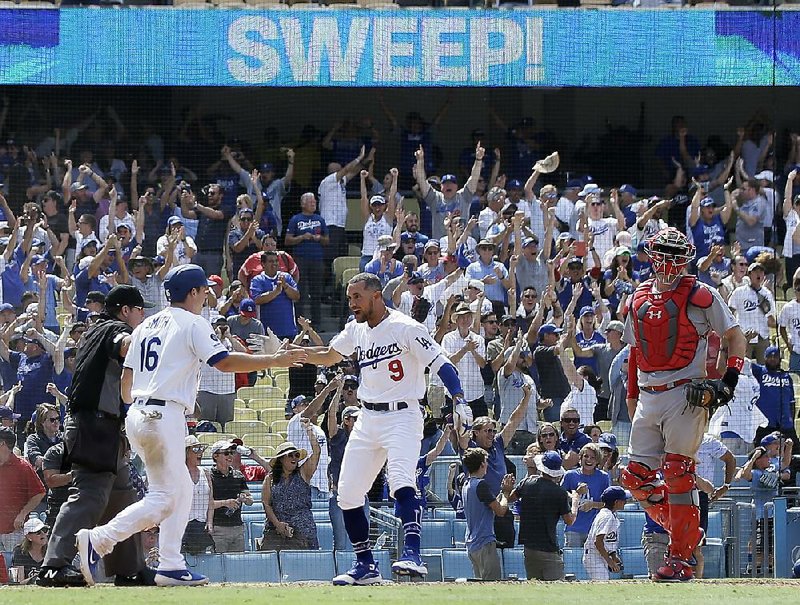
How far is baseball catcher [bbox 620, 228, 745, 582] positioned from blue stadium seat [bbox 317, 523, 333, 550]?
4.14 metres

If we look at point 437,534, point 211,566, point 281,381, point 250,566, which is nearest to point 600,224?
point 281,381

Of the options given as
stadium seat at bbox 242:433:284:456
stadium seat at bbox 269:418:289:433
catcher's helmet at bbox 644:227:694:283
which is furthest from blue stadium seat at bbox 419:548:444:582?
catcher's helmet at bbox 644:227:694:283

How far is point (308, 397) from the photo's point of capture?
525 inches

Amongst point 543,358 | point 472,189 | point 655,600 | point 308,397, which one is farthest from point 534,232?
point 655,600

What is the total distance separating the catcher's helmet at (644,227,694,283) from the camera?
7.65m

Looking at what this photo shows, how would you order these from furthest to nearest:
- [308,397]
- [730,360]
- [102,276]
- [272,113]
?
[272,113]
[102,276]
[308,397]
[730,360]

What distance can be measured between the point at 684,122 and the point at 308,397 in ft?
27.0

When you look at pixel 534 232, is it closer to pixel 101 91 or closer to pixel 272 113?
pixel 272 113

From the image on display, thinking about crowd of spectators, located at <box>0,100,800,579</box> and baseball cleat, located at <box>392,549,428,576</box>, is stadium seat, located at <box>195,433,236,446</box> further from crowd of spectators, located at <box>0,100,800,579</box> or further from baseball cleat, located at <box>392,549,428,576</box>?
baseball cleat, located at <box>392,549,428,576</box>

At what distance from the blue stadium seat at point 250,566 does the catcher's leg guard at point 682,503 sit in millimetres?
3876

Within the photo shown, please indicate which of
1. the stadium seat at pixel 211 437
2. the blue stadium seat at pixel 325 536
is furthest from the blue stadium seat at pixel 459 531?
the stadium seat at pixel 211 437

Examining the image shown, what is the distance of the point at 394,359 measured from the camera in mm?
7699

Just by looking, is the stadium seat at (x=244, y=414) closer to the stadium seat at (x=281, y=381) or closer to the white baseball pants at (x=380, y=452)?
the stadium seat at (x=281, y=381)

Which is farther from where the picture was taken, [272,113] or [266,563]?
[272,113]
